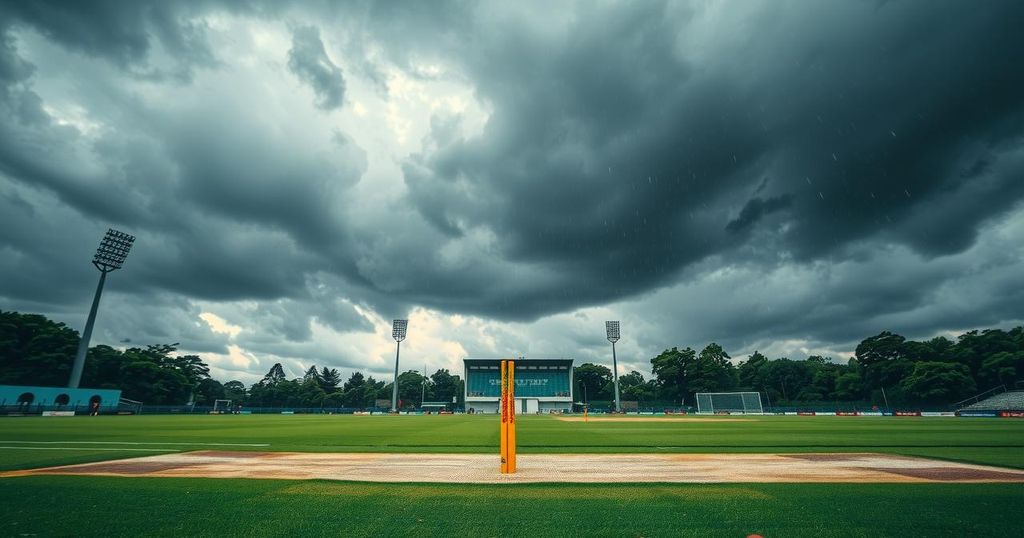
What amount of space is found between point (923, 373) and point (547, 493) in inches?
3781

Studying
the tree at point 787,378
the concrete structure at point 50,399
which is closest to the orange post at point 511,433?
the concrete structure at point 50,399

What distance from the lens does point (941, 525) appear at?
507cm

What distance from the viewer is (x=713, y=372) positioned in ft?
337

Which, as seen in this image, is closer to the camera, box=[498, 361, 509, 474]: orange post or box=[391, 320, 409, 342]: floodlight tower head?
A: box=[498, 361, 509, 474]: orange post

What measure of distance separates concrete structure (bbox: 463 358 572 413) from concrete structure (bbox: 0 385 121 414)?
57.7 m

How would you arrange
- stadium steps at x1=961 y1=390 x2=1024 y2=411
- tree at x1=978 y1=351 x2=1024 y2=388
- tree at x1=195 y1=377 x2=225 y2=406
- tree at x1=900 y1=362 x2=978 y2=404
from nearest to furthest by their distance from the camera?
1. stadium steps at x1=961 y1=390 x2=1024 y2=411
2. tree at x1=900 y1=362 x2=978 y2=404
3. tree at x1=978 y1=351 x2=1024 y2=388
4. tree at x1=195 y1=377 x2=225 y2=406

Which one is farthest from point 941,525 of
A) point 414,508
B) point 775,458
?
point 775,458

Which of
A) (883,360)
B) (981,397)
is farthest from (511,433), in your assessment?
(883,360)

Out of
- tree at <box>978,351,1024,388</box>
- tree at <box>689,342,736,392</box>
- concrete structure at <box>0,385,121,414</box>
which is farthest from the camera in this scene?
tree at <box>689,342,736,392</box>

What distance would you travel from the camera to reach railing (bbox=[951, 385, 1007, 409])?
6881 centimetres

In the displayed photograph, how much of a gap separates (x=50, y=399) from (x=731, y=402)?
9582cm

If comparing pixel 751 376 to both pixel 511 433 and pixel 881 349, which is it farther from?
pixel 511 433

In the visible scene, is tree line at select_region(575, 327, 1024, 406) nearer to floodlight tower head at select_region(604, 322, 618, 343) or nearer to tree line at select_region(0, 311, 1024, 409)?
tree line at select_region(0, 311, 1024, 409)

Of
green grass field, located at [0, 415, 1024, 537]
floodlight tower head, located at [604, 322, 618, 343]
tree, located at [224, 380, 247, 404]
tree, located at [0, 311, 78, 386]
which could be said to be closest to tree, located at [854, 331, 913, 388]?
floodlight tower head, located at [604, 322, 618, 343]
